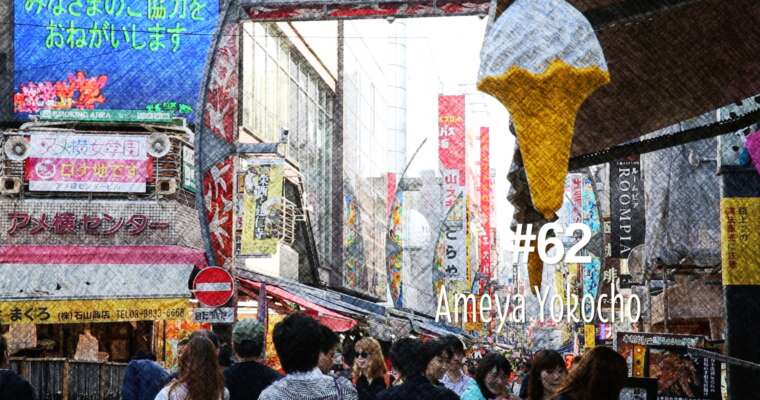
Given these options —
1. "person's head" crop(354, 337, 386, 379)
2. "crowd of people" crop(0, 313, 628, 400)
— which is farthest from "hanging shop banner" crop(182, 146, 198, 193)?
"crowd of people" crop(0, 313, 628, 400)

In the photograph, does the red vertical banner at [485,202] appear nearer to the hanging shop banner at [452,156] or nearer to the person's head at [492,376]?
the hanging shop banner at [452,156]

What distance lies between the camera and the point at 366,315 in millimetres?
27906

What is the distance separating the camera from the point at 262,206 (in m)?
26.3

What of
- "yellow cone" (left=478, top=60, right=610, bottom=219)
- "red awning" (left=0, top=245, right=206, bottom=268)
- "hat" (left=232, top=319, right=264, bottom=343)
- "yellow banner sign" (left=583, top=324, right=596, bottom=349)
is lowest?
"yellow banner sign" (left=583, top=324, right=596, bottom=349)

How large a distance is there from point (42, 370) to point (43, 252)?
8.54m

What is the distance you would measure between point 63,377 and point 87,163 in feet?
31.2

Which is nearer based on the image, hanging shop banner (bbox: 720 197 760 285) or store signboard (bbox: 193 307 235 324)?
hanging shop banner (bbox: 720 197 760 285)

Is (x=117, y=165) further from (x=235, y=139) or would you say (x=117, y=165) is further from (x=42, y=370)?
(x=42, y=370)

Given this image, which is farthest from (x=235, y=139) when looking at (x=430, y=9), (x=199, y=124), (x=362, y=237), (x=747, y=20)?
(x=362, y=237)

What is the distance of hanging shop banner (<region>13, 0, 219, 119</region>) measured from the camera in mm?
27766

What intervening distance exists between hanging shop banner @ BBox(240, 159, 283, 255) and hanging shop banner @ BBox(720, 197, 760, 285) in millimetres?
14858

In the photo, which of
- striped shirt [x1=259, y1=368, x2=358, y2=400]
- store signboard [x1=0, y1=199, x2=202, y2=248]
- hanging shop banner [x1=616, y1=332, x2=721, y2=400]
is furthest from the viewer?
store signboard [x1=0, y1=199, x2=202, y2=248]

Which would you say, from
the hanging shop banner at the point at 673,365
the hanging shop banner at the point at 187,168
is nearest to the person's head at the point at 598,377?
the hanging shop banner at the point at 673,365

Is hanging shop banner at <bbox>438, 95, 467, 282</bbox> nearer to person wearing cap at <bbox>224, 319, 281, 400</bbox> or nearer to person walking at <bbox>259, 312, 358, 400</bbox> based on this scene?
person wearing cap at <bbox>224, 319, 281, 400</bbox>
